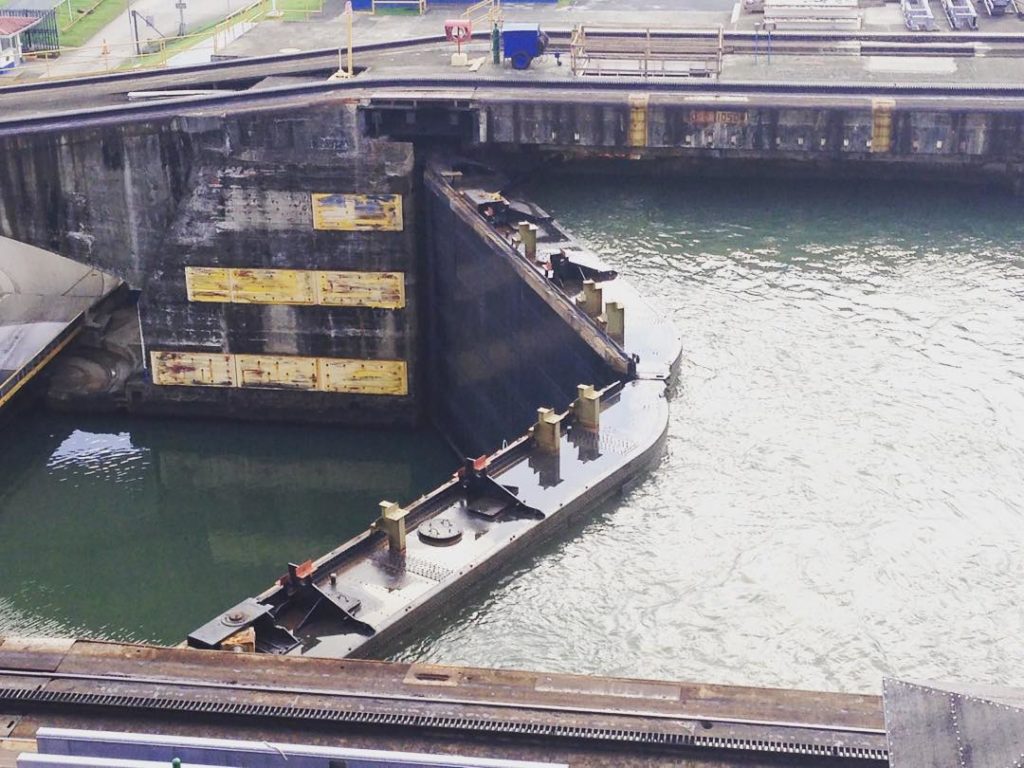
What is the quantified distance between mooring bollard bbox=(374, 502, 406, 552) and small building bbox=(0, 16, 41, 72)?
58.5m

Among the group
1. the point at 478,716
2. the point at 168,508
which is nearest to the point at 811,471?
the point at 478,716

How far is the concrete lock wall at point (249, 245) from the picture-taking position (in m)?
48.7

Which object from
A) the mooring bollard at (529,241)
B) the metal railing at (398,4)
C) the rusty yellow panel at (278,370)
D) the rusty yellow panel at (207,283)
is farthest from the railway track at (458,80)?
the metal railing at (398,4)

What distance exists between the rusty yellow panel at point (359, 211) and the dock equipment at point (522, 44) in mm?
9273

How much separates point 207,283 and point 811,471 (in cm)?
2480

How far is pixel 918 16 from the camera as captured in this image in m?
64.2

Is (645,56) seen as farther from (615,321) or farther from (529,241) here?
(615,321)

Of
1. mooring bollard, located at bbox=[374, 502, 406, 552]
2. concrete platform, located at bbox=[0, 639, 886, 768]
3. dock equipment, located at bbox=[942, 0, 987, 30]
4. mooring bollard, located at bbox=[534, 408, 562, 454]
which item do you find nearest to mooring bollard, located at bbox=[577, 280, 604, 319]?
mooring bollard, located at bbox=[534, 408, 562, 454]

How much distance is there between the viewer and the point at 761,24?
208 feet

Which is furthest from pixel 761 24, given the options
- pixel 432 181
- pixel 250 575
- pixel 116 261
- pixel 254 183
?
pixel 250 575

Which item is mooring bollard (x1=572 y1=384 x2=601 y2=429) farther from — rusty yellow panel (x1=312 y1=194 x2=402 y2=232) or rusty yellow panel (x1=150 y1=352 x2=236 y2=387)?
rusty yellow panel (x1=150 y1=352 x2=236 y2=387)

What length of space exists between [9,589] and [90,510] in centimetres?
499

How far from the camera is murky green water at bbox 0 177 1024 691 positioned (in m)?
28.2

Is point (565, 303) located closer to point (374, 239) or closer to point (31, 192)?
point (374, 239)
